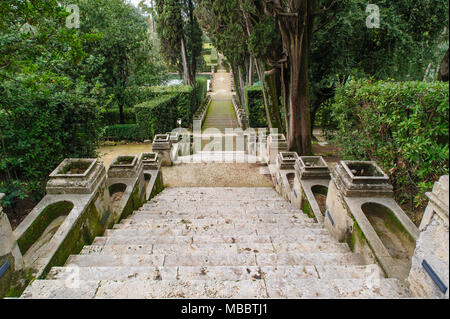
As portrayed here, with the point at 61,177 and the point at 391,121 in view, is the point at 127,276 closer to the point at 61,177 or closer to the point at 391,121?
the point at 61,177

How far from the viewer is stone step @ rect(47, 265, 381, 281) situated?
251cm

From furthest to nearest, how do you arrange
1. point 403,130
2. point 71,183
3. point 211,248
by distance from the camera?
point 403,130, point 71,183, point 211,248

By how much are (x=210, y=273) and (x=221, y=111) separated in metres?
24.5

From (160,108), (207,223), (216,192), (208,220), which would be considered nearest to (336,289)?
(207,223)

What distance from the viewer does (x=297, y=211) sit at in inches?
218

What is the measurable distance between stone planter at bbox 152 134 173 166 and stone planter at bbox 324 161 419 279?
7373mm

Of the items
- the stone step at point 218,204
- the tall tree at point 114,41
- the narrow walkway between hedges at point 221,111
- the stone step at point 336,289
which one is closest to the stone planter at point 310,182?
the stone step at point 218,204

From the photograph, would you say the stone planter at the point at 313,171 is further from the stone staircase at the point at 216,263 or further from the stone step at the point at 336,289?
the stone step at the point at 336,289

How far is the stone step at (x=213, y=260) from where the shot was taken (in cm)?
298

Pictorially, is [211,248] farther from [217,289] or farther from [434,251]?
[434,251]

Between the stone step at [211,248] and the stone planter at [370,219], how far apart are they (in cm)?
37

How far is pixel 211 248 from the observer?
11.0 feet
